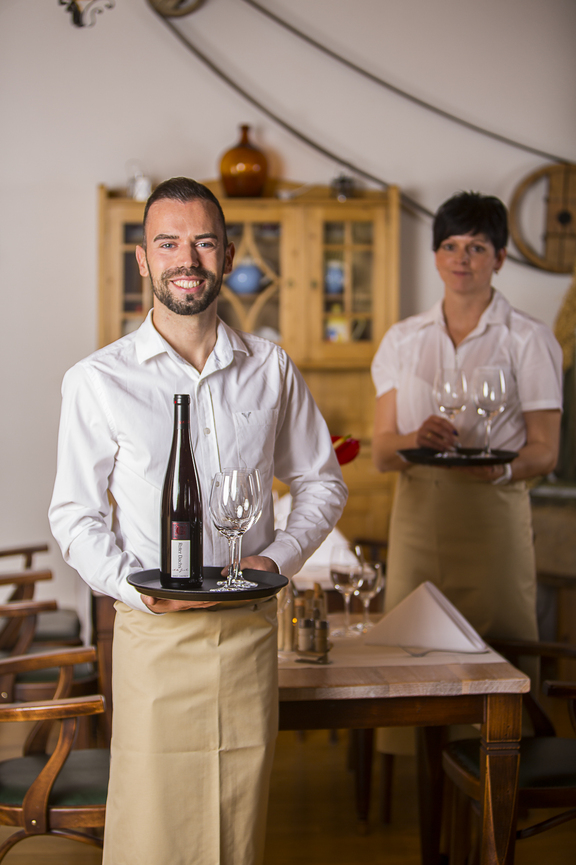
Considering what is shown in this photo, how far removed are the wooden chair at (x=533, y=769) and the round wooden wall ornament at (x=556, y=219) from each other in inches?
118

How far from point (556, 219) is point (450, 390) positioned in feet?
9.35

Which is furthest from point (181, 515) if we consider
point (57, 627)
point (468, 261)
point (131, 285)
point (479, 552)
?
point (131, 285)

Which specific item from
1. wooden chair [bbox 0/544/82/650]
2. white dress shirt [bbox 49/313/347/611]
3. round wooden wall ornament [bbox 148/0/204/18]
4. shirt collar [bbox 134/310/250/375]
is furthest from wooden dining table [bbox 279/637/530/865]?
round wooden wall ornament [bbox 148/0/204/18]

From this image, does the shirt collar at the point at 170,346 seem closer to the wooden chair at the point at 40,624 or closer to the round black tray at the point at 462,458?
the round black tray at the point at 462,458

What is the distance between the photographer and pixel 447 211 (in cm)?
222

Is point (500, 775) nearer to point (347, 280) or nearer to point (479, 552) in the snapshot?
point (479, 552)

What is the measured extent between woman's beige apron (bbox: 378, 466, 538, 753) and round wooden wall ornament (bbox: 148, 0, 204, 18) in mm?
3140

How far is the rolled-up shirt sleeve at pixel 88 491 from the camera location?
1296 millimetres

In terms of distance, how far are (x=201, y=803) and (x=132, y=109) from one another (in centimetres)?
384

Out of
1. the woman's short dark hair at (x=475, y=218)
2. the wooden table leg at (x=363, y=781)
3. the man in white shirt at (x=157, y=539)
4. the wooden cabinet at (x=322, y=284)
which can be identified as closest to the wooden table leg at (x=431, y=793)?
the wooden table leg at (x=363, y=781)

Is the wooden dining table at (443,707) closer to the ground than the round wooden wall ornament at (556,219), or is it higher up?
closer to the ground

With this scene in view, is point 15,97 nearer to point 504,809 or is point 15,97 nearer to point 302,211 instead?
point 302,211

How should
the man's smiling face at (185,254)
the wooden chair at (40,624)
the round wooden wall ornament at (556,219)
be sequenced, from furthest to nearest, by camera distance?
1. the round wooden wall ornament at (556,219)
2. the wooden chair at (40,624)
3. the man's smiling face at (185,254)

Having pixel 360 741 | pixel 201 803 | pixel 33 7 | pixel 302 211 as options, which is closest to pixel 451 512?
pixel 360 741
